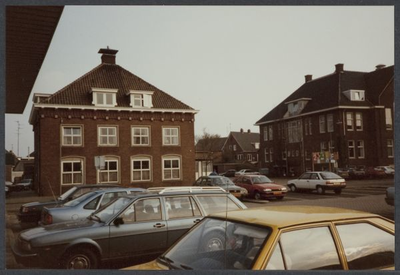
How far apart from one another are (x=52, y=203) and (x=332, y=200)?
5106 millimetres

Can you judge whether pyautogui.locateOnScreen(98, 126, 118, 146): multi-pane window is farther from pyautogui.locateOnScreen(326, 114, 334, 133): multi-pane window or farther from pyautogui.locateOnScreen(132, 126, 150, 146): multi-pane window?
pyautogui.locateOnScreen(326, 114, 334, 133): multi-pane window

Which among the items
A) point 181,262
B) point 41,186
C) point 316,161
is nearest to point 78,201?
point 41,186

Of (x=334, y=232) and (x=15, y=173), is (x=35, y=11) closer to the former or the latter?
(x=15, y=173)

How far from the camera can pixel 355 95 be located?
20.9 ft

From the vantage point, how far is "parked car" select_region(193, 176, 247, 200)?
5907 millimetres

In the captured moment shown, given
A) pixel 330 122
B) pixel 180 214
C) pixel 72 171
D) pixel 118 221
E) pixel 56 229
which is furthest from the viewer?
pixel 330 122

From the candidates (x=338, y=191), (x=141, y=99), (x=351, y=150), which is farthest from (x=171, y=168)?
(x=351, y=150)

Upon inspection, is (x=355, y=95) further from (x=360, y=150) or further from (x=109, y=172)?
(x=109, y=172)

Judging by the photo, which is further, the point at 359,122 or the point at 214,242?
the point at 359,122

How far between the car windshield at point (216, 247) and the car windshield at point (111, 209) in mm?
1622

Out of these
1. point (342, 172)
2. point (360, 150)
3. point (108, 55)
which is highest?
point (108, 55)

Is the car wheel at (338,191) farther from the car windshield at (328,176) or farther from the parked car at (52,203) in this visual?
the parked car at (52,203)

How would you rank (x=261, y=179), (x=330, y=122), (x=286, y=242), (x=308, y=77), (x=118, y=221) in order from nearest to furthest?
1. (x=286, y=242)
2. (x=118, y=221)
3. (x=308, y=77)
4. (x=261, y=179)
5. (x=330, y=122)

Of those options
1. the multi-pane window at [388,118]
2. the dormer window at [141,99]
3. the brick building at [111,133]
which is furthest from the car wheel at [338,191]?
the dormer window at [141,99]
